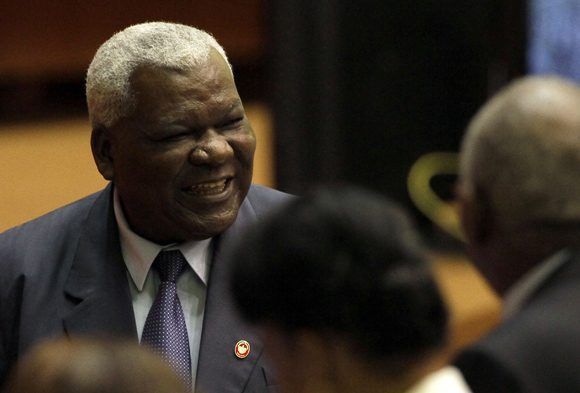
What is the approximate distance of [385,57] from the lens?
557cm

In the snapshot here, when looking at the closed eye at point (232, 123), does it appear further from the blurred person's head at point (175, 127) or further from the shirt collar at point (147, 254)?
the shirt collar at point (147, 254)

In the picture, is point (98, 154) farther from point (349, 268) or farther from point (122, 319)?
point (349, 268)

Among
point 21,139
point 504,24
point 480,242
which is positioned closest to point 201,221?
point 480,242

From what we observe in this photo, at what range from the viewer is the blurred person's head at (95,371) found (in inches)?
59.0

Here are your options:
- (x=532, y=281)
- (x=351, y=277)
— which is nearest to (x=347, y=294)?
(x=351, y=277)

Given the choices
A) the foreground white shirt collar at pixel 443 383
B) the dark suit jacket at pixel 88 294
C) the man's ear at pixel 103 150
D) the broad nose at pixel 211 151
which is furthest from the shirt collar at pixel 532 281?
the man's ear at pixel 103 150

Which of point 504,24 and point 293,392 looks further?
point 504,24

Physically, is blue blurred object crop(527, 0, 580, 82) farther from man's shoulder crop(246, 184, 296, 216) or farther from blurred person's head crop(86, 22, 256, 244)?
blurred person's head crop(86, 22, 256, 244)

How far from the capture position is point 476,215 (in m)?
2.10

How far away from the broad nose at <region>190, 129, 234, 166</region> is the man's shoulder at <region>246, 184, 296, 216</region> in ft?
0.67

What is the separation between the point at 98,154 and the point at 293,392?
3.93 ft

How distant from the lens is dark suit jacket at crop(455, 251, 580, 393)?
1.97 m

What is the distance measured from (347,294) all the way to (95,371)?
380 millimetres

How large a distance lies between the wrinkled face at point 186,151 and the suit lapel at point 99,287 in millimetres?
87
